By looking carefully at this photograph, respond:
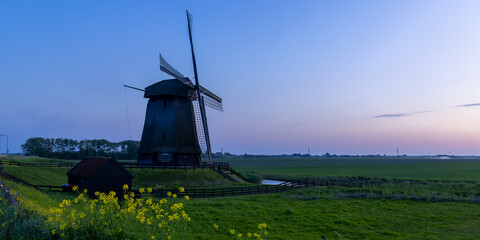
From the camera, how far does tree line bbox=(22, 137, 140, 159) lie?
102 meters

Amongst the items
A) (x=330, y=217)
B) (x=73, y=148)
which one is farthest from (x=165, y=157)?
(x=73, y=148)

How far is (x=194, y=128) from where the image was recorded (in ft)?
131

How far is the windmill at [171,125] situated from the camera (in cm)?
3775

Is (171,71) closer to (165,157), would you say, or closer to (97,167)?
(165,157)

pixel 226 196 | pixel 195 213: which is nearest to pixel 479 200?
pixel 226 196

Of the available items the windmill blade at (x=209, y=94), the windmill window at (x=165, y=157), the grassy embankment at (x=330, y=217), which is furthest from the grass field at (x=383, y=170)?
the grassy embankment at (x=330, y=217)

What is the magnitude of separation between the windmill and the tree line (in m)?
70.5

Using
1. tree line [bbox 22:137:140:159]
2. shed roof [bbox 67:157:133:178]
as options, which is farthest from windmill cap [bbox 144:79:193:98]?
tree line [bbox 22:137:140:159]

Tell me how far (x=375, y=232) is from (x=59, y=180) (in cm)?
2908

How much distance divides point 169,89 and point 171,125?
4.34m

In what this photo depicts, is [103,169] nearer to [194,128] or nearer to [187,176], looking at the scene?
[187,176]

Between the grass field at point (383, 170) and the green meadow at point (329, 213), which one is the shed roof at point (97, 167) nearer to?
the green meadow at point (329, 213)

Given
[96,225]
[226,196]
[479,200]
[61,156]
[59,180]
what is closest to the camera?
[96,225]

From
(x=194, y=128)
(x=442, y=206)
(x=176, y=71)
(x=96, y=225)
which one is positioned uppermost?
(x=176, y=71)
